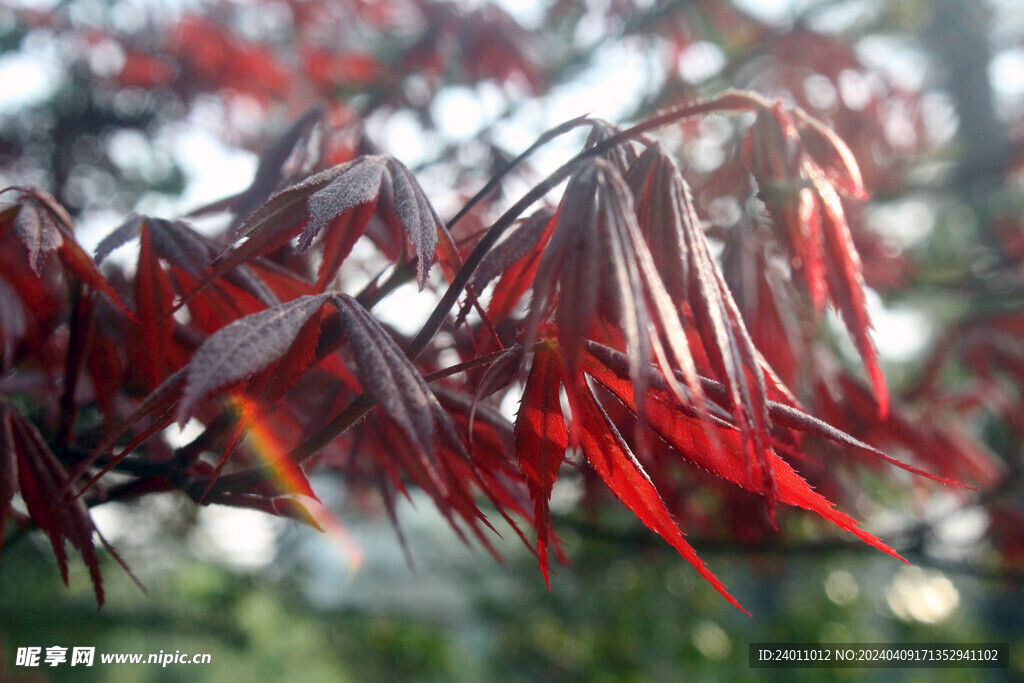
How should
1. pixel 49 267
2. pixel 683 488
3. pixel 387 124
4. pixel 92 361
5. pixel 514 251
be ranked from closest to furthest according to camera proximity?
pixel 514 251, pixel 92 361, pixel 49 267, pixel 683 488, pixel 387 124

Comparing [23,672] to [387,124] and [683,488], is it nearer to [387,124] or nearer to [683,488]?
[387,124]

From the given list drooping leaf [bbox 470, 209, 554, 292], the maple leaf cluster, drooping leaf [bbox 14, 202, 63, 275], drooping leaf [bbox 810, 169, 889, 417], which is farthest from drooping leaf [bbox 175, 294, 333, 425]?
drooping leaf [bbox 810, 169, 889, 417]

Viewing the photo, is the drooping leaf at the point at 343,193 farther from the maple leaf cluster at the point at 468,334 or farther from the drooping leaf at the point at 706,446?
the drooping leaf at the point at 706,446

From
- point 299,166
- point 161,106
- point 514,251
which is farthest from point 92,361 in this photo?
point 161,106

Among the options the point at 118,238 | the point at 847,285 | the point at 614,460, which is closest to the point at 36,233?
the point at 118,238

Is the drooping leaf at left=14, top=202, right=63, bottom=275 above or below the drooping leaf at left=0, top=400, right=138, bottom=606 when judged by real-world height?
above

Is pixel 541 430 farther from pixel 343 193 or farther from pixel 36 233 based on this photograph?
pixel 36 233

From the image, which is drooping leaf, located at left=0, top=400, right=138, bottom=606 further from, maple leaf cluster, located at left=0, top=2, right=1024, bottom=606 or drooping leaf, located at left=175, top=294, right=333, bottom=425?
drooping leaf, located at left=175, top=294, right=333, bottom=425

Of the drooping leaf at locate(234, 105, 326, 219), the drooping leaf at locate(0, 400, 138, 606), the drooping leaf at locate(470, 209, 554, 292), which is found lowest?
the drooping leaf at locate(0, 400, 138, 606)
